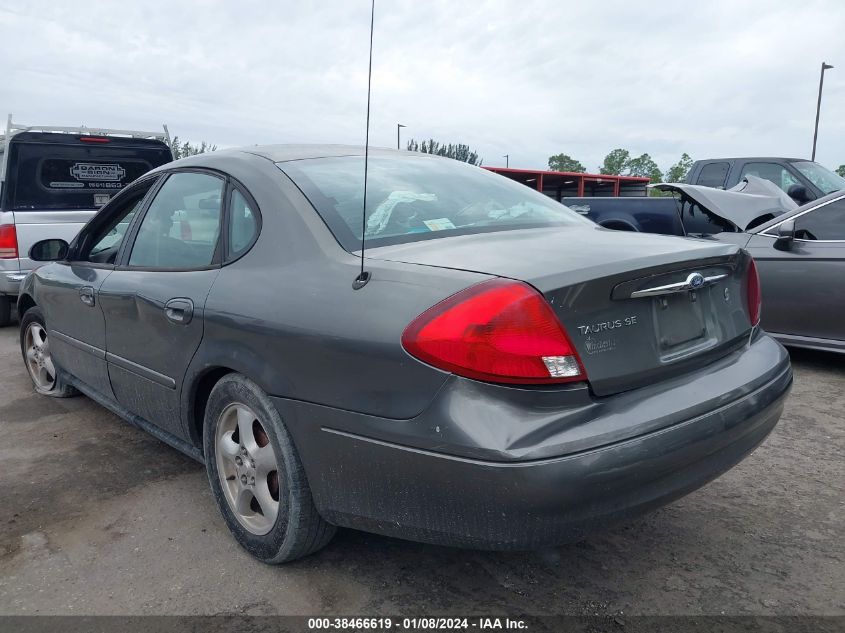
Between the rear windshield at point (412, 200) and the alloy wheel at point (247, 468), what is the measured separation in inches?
29.3

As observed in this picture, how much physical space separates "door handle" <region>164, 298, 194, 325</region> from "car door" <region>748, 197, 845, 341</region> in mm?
4373

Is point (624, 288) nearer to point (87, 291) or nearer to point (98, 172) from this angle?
point (87, 291)

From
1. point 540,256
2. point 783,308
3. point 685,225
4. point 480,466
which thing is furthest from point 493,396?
point 685,225

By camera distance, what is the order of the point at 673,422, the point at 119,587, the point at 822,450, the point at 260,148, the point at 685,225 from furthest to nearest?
the point at 685,225, the point at 822,450, the point at 260,148, the point at 119,587, the point at 673,422

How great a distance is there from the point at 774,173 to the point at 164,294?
9.13 meters

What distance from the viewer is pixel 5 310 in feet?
25.1

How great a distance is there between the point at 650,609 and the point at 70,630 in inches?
71.1

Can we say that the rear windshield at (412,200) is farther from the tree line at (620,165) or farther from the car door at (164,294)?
the tree line at (620,165)

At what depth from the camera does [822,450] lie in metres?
3.64

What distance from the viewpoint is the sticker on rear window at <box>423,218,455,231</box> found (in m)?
2.59

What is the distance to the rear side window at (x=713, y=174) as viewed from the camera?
10336 mm

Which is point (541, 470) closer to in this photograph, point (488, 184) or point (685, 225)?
point (488, 184)

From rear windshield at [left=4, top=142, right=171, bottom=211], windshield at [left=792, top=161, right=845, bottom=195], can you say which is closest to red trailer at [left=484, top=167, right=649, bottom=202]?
windshield at [left=792, top=161, right=845, bottom=195]

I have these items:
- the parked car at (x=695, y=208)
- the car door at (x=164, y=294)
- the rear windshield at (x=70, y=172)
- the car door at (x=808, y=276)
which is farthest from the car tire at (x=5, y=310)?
the car door at (x=808, y=276)
